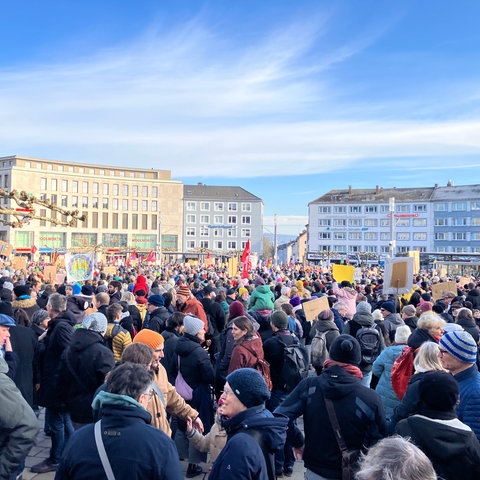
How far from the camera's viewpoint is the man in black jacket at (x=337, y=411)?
3506 millimetres

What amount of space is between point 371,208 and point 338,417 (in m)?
85.6

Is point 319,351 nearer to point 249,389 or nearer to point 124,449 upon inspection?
point 249,389

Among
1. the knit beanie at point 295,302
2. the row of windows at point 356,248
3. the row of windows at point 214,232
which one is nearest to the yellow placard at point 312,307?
the knit beanie at point 295,302

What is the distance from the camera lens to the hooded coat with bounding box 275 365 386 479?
3502 millimetres

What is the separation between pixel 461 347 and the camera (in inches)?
147

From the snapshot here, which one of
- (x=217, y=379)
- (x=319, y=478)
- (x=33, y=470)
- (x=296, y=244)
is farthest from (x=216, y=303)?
(x=296, y=244)

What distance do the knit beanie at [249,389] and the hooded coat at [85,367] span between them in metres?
2.20

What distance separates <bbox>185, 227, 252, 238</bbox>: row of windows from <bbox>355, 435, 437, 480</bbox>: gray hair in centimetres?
9119

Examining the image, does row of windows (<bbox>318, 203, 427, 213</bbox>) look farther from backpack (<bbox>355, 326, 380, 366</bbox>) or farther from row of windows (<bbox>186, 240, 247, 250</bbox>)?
backpack (<bbox>355, 326, 380, 366</bbox>)

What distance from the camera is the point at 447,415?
A: 298 centimetres

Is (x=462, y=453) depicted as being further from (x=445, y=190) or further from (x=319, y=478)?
(x=445, y=190)

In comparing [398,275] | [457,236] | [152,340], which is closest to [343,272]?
[398,275]

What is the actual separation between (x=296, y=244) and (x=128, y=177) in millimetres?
35366

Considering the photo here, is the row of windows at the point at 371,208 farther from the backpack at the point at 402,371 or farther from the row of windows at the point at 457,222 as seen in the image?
the backpack at the point at 402,371
